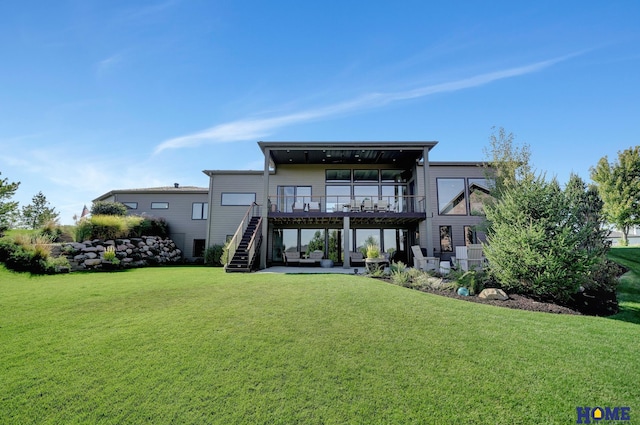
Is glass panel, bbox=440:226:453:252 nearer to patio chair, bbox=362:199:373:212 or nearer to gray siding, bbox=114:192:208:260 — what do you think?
patio chair, bbox=362:199:373:212

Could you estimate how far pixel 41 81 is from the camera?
952 centimetres

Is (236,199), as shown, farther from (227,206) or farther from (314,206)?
(314,206)

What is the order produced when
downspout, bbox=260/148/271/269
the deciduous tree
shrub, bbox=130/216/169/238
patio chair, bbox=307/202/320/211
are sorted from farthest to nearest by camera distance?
1. the deciduous tree
2. shrub, bbox=130/216/169/238
3. patio chair, bbox=307/202/320/211
4. downspout, bbox=260/148/271/269

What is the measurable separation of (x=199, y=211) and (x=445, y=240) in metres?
15.4

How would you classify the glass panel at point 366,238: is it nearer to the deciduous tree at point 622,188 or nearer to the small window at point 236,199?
the small window at point 236,199

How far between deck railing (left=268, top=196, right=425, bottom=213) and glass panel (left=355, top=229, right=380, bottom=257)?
1796 mm

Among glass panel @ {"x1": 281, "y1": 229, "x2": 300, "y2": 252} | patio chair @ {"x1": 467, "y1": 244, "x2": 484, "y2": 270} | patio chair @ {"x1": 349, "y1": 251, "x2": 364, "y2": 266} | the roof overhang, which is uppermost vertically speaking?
the roof overhang

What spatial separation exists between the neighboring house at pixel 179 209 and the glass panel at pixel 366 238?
32.5 ft

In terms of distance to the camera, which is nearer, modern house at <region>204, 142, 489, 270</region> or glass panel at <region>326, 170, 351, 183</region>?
modern house at <region>204, 142, 489, 270</region>

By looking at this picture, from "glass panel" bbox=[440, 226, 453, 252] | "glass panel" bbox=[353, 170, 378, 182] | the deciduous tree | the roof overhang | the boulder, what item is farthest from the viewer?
the deciduous tree

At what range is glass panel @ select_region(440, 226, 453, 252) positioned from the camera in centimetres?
1600

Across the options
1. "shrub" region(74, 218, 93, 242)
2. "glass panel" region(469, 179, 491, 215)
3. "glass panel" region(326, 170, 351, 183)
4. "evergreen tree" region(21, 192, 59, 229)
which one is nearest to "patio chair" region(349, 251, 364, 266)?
"glass panel" region(326, 170, 351, 183)

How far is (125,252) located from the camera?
13852mm

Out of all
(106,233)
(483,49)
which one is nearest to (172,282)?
(106,233)
